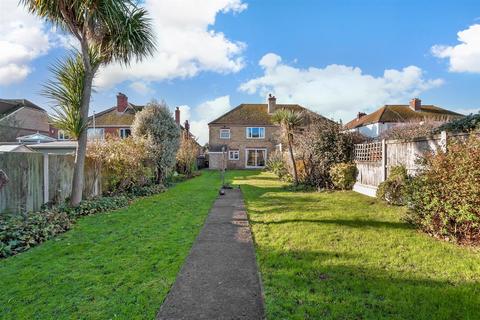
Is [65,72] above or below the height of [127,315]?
above

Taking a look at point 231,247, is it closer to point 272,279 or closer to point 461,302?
point 272,279

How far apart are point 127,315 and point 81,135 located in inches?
270

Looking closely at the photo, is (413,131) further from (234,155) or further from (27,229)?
(234,155)

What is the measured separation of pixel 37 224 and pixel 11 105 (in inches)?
1404

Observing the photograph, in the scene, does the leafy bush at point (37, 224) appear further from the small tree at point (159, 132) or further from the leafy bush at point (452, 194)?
the leafy bush at point (452, 194)

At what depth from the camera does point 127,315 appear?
298 cm

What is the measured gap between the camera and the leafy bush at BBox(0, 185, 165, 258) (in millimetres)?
5275

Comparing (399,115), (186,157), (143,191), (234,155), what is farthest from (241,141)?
(143,191)

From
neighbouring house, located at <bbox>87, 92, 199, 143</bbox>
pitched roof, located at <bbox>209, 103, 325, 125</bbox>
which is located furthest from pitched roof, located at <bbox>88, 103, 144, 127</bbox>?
pitched roof, located at <bbox>209, 103, 325, 125</bbox>

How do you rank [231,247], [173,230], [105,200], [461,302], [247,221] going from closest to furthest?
1. [461,302]
2. [231,247]
3. [173,230]
4. [247,221]
5. [105,200]

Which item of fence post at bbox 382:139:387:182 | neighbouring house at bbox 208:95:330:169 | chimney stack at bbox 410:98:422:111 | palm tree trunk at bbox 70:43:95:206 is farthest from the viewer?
neighbouring house at bbox 208:95:330:169

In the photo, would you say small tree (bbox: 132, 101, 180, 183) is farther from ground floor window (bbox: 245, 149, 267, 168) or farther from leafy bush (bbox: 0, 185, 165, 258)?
ground floor window (bbox: 245, 149, 267, 168)

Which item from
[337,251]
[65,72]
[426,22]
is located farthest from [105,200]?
[426,22]

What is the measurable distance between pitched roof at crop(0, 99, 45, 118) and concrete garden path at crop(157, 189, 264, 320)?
35.8 m
